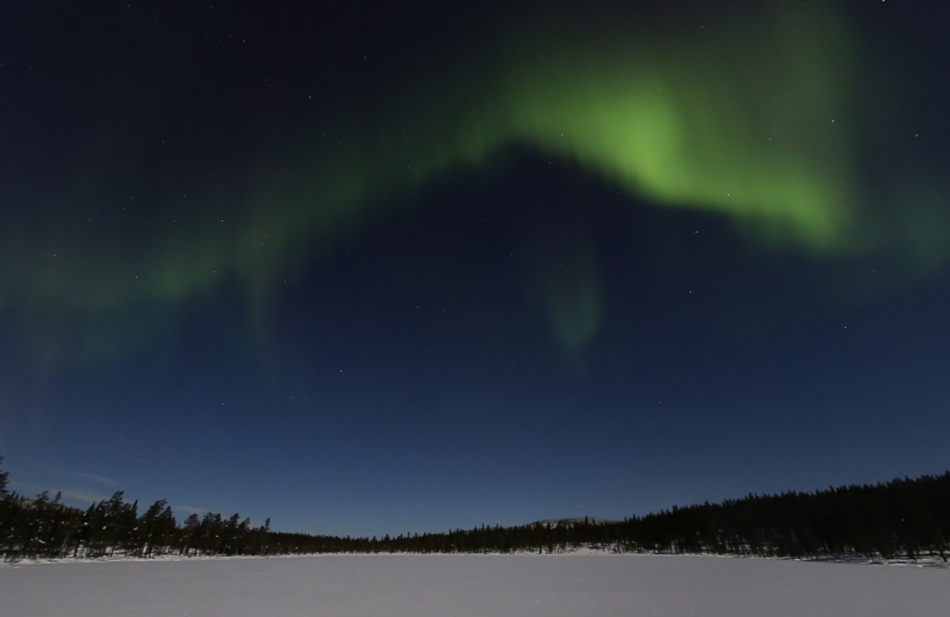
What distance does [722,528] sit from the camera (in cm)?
14950

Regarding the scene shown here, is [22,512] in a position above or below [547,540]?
above

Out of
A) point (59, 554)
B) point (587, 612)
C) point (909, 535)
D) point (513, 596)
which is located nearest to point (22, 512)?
point (59, 554)

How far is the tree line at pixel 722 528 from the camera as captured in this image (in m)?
91.6

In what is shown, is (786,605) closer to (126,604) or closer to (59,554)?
(126,604)

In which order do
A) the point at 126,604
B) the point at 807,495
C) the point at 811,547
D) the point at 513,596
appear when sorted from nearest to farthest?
1. the point at 126,604
2. the point at 513,596
3. the point at 811,547
4. the point at 807,495

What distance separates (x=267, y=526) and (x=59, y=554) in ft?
365

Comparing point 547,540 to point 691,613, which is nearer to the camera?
point 691,613

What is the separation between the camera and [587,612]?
19.5 meters

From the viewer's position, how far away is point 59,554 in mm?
94562

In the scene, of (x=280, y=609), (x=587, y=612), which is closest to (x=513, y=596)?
(x=587, y=612)

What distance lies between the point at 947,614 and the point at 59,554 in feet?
473

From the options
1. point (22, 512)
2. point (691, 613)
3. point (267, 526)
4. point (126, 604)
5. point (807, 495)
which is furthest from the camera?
point (267, 526)

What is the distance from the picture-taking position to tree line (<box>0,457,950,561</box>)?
91.6 meters

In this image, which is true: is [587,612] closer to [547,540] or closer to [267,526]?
[547,540]
